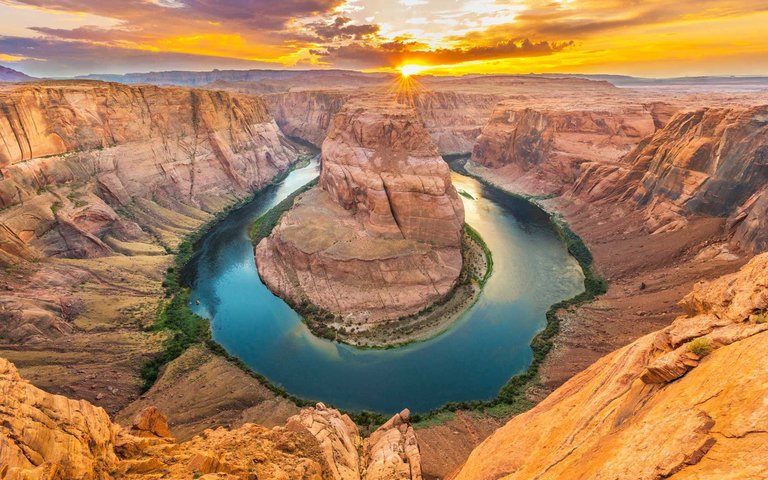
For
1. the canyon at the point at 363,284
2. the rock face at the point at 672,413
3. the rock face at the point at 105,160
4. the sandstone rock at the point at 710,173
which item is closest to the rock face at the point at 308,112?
the canyon at the point at 363,284

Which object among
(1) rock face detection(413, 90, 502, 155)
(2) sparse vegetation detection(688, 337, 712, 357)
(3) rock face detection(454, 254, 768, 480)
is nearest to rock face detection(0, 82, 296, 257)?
(3) rock face detection(454, 254, 768, 480)

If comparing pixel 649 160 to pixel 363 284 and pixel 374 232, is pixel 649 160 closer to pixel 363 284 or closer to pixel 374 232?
pixel 374 232

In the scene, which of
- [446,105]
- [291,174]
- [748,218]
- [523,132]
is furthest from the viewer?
[446,105]

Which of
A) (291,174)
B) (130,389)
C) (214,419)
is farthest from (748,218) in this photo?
(291,174)

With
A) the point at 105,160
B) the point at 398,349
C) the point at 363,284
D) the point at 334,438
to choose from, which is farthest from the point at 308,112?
the point at 334,438

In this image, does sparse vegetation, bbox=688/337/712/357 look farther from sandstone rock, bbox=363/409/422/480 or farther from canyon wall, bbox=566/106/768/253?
canyon wall, bbox=566/106/768/253

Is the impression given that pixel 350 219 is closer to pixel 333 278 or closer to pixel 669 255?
pixel 333 278
